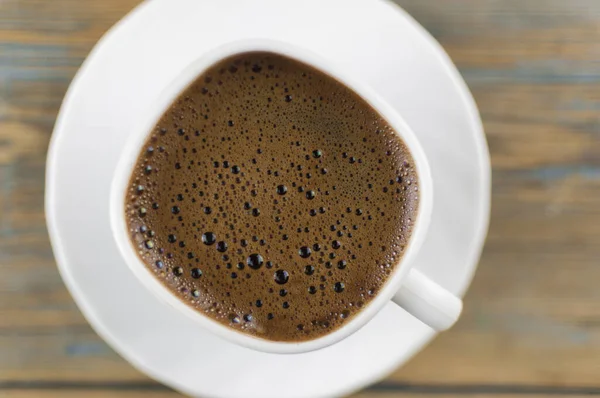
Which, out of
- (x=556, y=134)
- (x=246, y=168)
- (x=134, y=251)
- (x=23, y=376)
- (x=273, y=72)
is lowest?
Answer: (x=23, y=376)

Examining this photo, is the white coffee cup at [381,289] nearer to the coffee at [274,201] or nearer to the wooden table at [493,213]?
the coffee at [274,201]

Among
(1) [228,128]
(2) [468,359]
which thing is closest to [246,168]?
(1) [228,128]

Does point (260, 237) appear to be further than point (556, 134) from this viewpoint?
No

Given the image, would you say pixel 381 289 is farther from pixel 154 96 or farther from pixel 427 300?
pixel 154 96

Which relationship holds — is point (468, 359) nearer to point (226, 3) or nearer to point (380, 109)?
point (380, 109)

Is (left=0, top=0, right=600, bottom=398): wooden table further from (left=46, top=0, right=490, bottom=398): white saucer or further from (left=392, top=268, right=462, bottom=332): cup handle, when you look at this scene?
(left=392, top=268, right=462, bottom=332): cup handle

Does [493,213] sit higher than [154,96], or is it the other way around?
[493,213]

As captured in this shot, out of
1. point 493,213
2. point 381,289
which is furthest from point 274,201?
point 493,213
